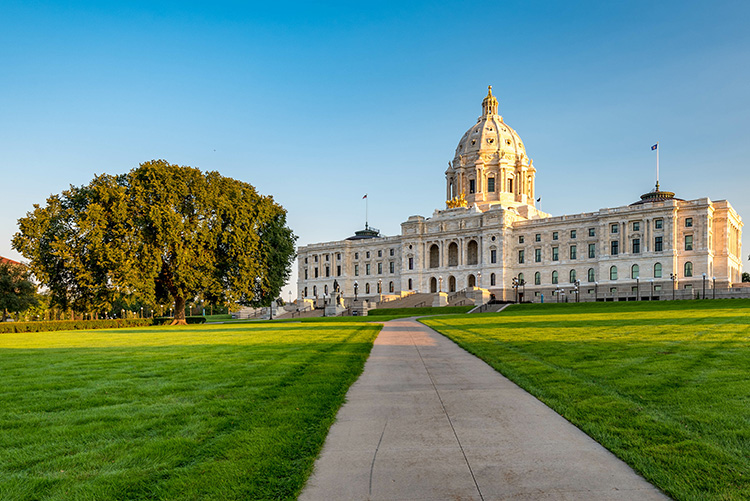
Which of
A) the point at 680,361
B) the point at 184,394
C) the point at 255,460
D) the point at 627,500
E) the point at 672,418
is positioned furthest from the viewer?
the point at 680,361

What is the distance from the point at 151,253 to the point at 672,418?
4643 cm

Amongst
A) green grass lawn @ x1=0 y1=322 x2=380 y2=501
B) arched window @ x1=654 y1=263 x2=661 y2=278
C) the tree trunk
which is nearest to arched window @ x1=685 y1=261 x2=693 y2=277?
arched window @ x1=654 y1=263 x2=661 y2=278

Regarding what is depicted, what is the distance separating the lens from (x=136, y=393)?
36.3 ft

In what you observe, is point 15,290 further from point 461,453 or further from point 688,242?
point 688,242

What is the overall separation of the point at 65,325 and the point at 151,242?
35.6 ft

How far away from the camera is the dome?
11469 centimetres

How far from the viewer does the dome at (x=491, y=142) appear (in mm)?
114688

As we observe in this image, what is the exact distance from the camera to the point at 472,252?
346 feet

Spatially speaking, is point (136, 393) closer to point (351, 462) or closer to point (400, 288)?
point (351, 462)

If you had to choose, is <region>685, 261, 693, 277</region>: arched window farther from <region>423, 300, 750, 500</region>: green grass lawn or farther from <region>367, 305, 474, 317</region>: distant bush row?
<region>423, 300, 750, 500</region>: green grass lawn

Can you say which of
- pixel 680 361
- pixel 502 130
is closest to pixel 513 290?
pixel 502 130

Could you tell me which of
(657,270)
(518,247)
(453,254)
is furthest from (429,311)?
(453,254)

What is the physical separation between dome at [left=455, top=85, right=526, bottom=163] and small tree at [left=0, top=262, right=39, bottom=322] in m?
84.8

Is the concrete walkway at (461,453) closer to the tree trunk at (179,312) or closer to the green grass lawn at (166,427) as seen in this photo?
the green grass lawn at (166,427)
